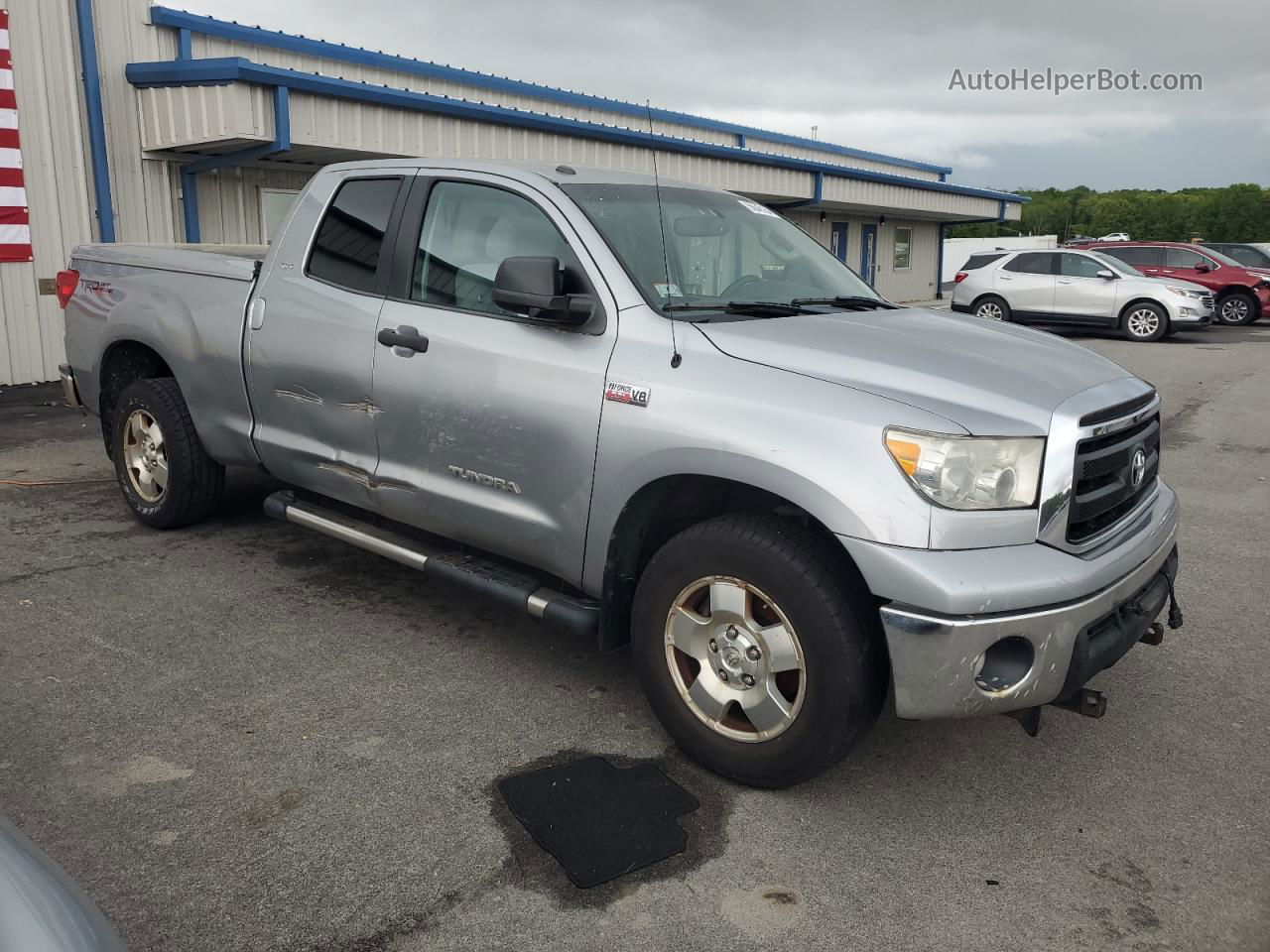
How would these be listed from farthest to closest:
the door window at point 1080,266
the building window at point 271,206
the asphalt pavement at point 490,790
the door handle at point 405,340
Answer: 1. the door window at point 1080,266
2. the building window at point 271,206
3. the door handle at point 405,340
4. the asphalt pavement at point 490,790

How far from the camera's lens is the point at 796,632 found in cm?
298

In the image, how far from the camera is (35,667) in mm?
3996

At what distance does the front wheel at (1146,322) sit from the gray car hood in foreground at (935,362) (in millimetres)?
17345

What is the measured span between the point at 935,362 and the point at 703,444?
2.53ft

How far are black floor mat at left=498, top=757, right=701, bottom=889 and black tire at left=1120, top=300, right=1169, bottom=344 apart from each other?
18.8m

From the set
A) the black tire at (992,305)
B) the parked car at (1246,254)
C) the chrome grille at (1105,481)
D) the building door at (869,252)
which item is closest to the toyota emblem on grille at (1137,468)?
the chrome grille at (1105,481)

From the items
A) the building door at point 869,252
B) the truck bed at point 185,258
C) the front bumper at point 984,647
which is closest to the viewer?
the front bumper at point 984,647

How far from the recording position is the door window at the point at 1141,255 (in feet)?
73.4

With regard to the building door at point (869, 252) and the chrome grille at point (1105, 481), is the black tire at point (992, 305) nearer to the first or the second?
the building door at point (869, 252)

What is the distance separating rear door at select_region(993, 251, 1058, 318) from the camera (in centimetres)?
1938

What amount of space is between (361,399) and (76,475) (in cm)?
396

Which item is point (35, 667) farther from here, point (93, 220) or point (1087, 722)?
point (93, 220)

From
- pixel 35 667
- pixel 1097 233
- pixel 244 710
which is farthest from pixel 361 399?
pixel 1097 233

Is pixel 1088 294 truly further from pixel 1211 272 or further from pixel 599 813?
pixel 599 813
